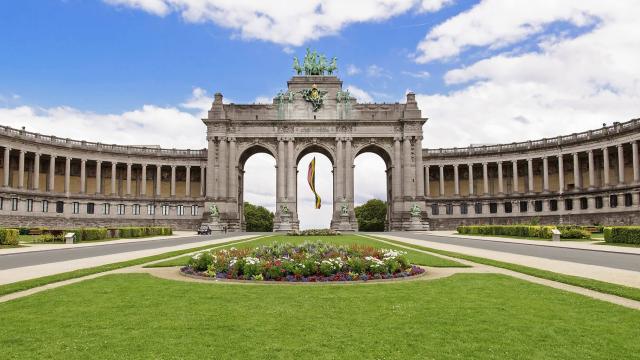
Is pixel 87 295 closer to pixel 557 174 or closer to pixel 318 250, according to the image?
pixel 318 250

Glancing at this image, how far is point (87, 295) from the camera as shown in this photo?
14.9 m

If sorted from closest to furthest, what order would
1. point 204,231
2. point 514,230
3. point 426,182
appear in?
point 514,230, point 204,231, point 426,182

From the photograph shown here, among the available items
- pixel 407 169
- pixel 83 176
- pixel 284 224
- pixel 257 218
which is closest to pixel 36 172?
pixel 83 176

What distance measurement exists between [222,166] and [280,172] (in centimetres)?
1147

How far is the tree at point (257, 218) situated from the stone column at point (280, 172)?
57.0m

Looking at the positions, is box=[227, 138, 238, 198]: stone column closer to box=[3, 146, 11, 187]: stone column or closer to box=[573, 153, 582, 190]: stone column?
box=[3, 146, 11, 187]: stone column

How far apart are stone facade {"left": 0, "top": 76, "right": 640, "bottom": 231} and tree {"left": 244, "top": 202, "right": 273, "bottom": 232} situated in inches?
1890

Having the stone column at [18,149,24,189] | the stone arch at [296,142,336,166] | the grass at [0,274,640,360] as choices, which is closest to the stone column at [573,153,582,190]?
the stone arch at [296,142,336,166]

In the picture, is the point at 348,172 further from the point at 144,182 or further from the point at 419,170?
the point at 144,182

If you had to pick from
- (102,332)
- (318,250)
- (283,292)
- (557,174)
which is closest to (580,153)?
(557,174)

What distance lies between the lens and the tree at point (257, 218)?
15638 centimetres

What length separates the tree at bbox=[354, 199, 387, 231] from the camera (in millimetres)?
143875

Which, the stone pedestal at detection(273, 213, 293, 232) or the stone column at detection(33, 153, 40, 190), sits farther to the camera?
the stone pedestal at detection(273, 213, 293, 232)

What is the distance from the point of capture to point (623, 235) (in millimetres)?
42562
